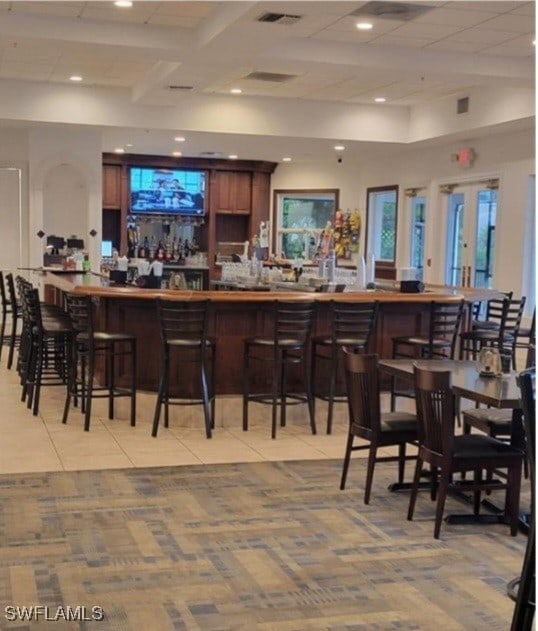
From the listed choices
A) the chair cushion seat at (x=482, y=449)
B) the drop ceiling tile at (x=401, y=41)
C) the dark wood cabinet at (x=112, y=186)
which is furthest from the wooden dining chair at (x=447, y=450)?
the dark wood cabinet at (x=112, y=186)

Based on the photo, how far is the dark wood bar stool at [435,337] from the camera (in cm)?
732

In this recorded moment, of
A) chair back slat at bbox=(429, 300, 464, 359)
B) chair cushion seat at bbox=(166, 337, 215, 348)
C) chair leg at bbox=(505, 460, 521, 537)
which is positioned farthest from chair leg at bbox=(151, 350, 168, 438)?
chair leg at bbox=(505, 460, 521, 537)

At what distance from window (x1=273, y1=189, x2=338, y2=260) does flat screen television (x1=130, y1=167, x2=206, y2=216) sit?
144 centimetres

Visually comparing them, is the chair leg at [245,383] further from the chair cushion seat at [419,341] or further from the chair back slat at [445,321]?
the chair back slat at [445,321]

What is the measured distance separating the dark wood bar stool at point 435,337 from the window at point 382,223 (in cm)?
→ 616

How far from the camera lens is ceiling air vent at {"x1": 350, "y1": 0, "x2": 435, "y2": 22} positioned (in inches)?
269

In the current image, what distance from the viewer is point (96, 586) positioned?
3.79m

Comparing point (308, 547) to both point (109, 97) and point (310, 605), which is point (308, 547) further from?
point (109, 97)

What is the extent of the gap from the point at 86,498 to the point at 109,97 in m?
7.32

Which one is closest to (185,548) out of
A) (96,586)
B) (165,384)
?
(96,586)

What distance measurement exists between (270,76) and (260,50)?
2.32 m

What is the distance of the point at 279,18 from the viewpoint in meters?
6.69

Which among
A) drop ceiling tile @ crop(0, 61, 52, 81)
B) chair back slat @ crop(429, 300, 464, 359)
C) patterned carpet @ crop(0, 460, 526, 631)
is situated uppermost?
drop ceiling tile @ crop(0, 61, 52, 81)

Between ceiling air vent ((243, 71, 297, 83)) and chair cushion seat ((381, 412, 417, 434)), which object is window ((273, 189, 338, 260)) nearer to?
ceiling air vent ((243, 71, 297, 83))
